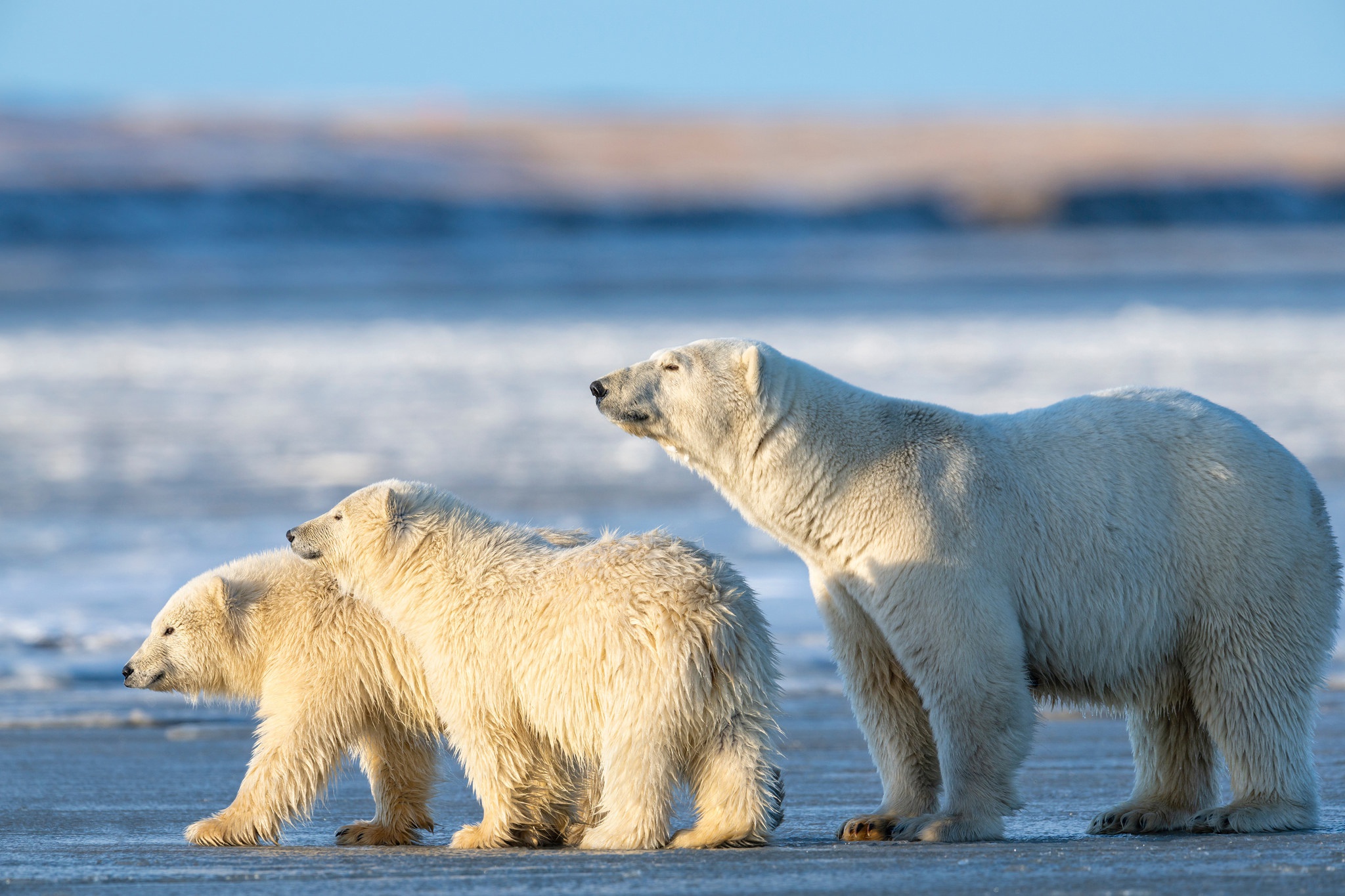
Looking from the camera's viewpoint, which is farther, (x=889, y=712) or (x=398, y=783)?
(x=398, y=783)

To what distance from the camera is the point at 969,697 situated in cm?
590

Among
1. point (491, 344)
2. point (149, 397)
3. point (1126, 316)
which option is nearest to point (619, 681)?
point (149, 397)

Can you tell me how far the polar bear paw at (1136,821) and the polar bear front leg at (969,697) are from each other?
A: 591mm

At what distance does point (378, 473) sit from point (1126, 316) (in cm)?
2459

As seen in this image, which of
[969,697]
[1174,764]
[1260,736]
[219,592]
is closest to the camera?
[969,697]

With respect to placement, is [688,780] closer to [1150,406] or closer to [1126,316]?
[1150,406]

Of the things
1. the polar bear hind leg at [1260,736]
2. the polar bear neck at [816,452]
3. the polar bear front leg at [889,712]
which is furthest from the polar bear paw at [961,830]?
the polar bear neck at [816,452]

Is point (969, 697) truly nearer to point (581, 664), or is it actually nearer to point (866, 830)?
point (866, 830)

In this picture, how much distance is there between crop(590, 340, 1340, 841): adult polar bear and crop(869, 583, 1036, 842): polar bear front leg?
12 millimetres

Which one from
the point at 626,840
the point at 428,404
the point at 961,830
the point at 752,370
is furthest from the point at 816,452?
the point at 428,404

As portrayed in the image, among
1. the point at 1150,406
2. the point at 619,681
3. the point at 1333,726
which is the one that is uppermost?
the point at 1150,406

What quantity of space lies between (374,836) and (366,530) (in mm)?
1103

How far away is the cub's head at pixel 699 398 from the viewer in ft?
20.7

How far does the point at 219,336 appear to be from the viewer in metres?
35.2
